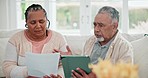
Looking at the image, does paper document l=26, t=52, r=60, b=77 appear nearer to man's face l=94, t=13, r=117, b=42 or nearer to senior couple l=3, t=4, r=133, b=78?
senior couple l=3, t=4, r=133, b=78

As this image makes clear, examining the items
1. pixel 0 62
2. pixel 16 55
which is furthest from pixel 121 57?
pixel 0 62

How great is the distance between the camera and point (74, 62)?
1.69 metres

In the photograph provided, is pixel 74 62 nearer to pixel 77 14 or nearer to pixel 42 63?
pixel 42 63

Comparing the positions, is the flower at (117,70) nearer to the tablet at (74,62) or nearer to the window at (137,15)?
the tablet at (74,62)

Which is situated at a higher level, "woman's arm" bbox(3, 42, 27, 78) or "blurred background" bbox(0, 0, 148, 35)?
"blurred background" bbox(0, 0, 148, 35)

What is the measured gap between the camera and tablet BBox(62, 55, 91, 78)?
1660 mm

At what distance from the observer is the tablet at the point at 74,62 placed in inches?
65.4

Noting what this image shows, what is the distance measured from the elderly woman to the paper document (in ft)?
0.83

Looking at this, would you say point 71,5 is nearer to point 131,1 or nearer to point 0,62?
point 131,1

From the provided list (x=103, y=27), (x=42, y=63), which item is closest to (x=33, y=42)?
(x=42, y=63)

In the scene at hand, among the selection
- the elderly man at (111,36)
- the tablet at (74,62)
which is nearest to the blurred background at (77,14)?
the elderly man at (111,36)

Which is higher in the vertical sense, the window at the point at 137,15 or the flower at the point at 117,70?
the window at the point at 137,15

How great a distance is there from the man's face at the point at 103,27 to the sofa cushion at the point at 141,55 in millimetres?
519

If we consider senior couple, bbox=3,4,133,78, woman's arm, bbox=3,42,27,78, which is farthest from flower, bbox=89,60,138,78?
woman's arm, bbox=3,42,27,78
